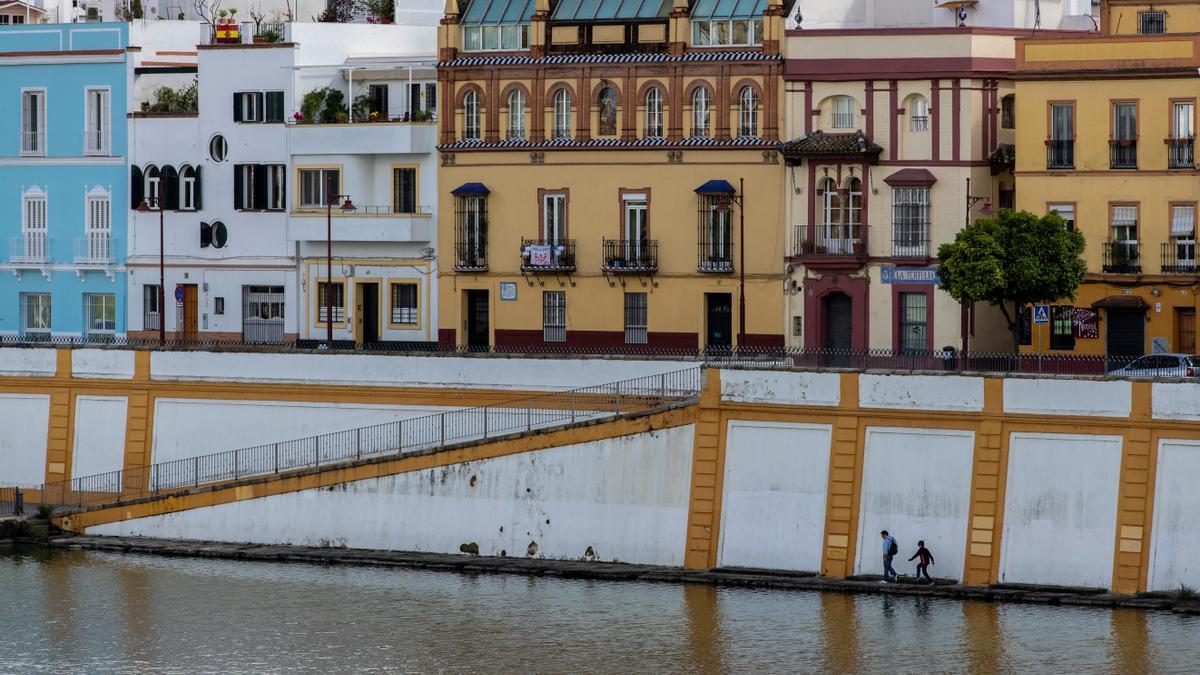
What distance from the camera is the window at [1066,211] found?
75.1 meters

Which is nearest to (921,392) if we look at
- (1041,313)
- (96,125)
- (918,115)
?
(1041,313)

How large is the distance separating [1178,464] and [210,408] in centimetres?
2739

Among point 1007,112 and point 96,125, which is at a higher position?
point 1007,112

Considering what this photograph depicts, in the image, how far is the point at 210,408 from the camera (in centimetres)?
7331

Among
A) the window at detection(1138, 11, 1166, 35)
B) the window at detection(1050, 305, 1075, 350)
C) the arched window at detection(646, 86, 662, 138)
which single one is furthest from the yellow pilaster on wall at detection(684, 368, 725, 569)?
the window at detection(1138, 11, 1166, 35)

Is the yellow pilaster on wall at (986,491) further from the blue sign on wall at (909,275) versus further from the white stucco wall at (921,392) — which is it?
the blue sign on wall at (909,275)

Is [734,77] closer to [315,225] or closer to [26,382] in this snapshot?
[315,225]

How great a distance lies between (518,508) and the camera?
216 ft

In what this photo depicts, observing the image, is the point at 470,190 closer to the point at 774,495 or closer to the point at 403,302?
the point at 403,302

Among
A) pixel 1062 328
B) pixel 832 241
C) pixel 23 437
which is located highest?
pixel 832 241

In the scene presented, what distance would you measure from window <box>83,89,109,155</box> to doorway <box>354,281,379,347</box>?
9.86m

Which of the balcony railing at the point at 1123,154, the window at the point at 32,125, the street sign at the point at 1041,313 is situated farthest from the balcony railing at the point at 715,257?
the window at the point at 32,125

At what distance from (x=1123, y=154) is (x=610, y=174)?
15.9 m

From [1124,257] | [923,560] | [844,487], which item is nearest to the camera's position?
[923,560]
